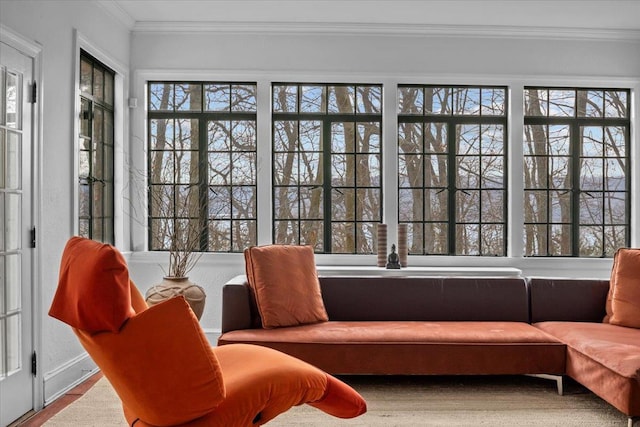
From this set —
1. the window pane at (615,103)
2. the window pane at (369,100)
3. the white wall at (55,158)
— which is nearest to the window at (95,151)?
the white wall at (55,158)

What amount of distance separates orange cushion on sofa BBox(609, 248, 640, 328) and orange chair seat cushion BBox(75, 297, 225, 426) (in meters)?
3.06

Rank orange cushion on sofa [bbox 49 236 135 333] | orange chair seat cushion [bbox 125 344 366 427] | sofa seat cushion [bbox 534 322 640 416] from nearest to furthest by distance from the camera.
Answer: orange cushion on sofa [bbox 49 236 135 333]
orange chair seat cushion [bbox 125 344 366 427]
sofa seat cushion [bbox 534 322 640 416]

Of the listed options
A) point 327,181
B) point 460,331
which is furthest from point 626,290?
point 327,181

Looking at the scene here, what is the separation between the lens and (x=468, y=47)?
5.19 m

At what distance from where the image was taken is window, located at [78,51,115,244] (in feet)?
14.0

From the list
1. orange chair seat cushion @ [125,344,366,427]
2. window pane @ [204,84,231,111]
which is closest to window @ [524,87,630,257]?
window pane @ [204,84,231,111]

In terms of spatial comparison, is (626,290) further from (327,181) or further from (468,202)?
(327,181)

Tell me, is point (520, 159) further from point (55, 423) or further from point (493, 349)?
point (55, 423)

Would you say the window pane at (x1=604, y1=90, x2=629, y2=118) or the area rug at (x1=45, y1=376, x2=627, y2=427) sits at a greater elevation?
the window pane at (x1=604, y1=90, x2=629, y2=118)

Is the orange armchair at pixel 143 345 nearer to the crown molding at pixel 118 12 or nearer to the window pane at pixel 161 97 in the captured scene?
the crown molding at pixel 118 12

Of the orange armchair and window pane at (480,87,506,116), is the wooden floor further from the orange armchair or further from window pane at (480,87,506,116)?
window pane at (480,87,506,116)

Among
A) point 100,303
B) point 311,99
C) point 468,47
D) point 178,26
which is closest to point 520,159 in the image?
point 468,47

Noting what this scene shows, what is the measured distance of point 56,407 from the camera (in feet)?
11.4

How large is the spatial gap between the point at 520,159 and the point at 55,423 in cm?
416
